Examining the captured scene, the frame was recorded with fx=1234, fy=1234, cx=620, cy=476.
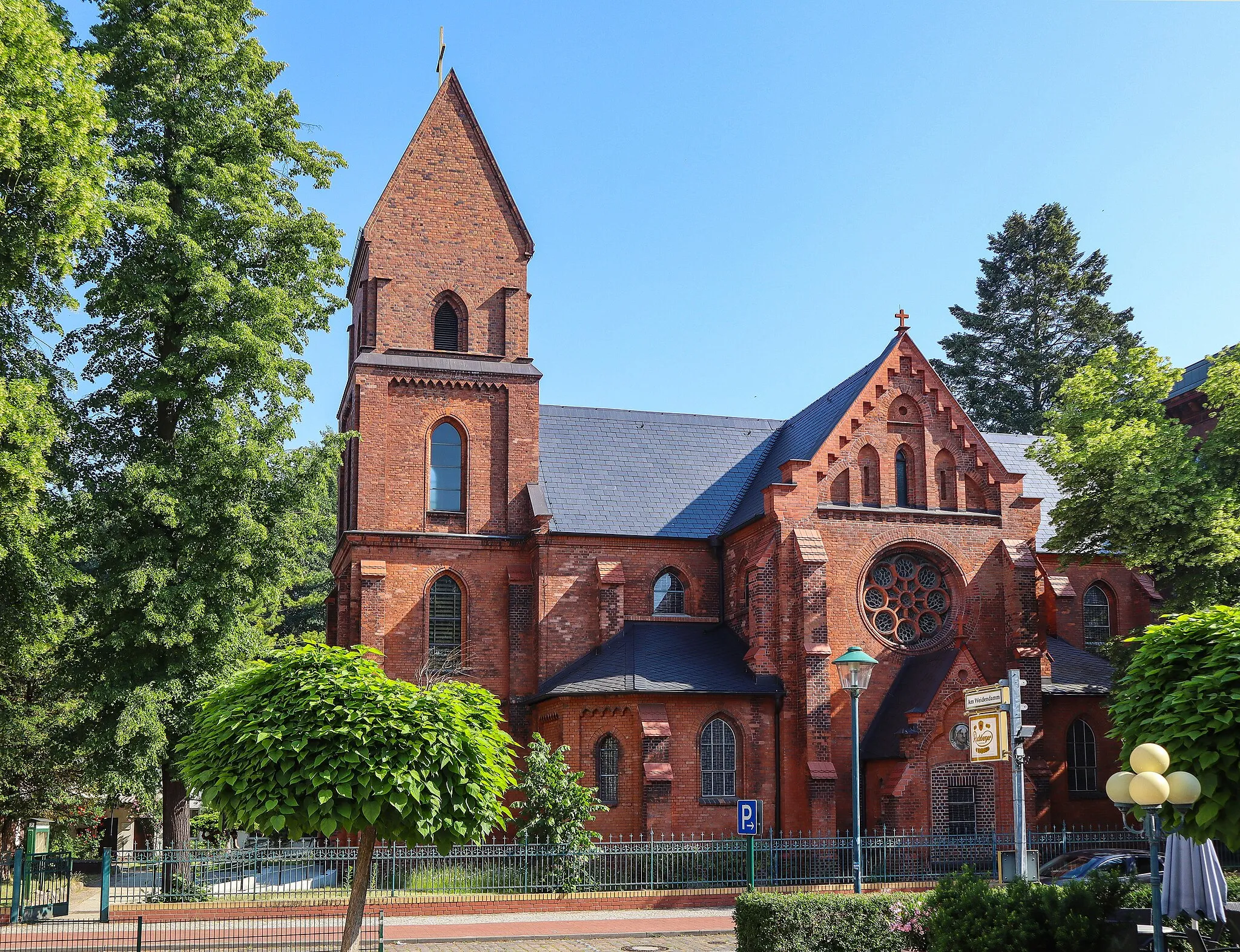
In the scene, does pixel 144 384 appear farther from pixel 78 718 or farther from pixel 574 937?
pixel 574 937

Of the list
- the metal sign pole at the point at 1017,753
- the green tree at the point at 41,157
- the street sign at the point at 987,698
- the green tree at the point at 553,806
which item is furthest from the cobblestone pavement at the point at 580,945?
the green tree at the point at 41,157

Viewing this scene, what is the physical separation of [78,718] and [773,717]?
54.3ft

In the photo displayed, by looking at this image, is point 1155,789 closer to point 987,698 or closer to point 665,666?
point 987,698

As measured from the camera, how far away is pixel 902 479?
114ft

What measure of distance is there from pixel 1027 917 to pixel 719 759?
18.2 meters

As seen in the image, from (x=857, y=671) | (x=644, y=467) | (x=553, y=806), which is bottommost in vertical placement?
(x=553, y=806)

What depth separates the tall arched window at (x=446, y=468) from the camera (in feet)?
116

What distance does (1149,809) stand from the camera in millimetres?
12234

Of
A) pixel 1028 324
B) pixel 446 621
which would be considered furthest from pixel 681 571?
pixel 1028 324

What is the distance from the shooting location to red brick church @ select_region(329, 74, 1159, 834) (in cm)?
3136

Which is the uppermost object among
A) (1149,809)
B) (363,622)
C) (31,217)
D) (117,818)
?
(31,217)

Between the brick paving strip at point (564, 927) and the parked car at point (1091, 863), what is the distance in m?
6.67

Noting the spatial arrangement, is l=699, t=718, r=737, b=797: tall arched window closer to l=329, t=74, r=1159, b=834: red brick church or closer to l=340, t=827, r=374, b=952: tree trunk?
l=329, t=74, r=1159, b=834: red brick church

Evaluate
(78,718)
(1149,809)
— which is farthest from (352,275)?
(1149,809)
